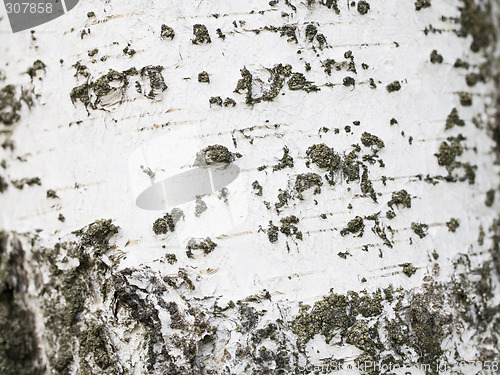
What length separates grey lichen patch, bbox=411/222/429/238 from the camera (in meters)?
1.18

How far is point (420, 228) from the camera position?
1185 mm

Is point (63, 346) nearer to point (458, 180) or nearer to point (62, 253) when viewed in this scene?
point (62, 253)

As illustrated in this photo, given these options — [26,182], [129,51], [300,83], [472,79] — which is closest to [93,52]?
[129,51]

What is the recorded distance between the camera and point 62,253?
1.17 meters

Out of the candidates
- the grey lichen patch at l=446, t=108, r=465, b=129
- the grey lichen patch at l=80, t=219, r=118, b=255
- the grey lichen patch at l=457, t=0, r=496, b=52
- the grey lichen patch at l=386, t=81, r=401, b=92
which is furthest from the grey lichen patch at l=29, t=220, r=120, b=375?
the grey lichen patch at l=457, t=0, r=496, b=52

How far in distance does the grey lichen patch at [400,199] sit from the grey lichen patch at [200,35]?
0.52 metres

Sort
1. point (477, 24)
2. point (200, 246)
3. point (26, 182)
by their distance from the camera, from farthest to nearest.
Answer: point (477, 24)
point (26, 182)
point (200, 246)

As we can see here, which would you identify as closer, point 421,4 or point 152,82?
point 152,82

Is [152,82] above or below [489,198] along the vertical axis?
above

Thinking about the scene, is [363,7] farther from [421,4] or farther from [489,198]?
[489,198]

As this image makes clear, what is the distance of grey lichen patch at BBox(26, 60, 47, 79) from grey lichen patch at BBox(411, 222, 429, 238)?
Result: 89 centimetres

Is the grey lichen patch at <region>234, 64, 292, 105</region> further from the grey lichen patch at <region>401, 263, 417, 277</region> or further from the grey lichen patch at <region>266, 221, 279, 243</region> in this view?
the grey lichen patch at <region>401, 263, 417, 277</region>

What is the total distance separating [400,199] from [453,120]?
24 centimetres

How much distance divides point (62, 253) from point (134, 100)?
1.22 feet
